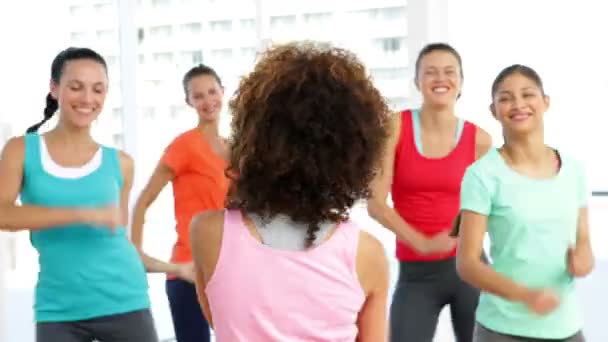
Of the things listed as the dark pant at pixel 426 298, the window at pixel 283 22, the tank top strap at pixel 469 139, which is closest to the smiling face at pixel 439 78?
the tank top strap at pixel 469 139

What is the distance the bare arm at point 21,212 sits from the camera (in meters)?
2.31

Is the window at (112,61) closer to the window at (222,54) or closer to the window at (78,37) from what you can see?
the window at (78,37)

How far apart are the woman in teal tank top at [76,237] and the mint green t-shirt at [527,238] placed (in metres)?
0.93

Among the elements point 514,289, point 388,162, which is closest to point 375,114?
point 514,289

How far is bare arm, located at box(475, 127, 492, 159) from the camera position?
322 centimetres

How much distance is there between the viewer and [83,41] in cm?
572

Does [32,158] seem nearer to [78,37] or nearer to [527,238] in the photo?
[527,238]

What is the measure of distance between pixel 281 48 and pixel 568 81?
3826mm

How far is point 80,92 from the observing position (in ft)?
8.54

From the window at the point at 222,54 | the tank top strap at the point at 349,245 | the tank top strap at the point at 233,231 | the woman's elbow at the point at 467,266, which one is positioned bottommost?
the woman's elbow at the point at 467,266

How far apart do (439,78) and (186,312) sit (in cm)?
125

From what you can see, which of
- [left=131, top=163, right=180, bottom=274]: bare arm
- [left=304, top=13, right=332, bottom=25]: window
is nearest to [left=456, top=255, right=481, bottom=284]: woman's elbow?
[left=131, top=163, right=180, bottom=274]: bare arm

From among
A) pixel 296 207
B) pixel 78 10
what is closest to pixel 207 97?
pixel 296 207

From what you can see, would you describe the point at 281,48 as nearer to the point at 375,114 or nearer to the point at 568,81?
the point at 375,114
